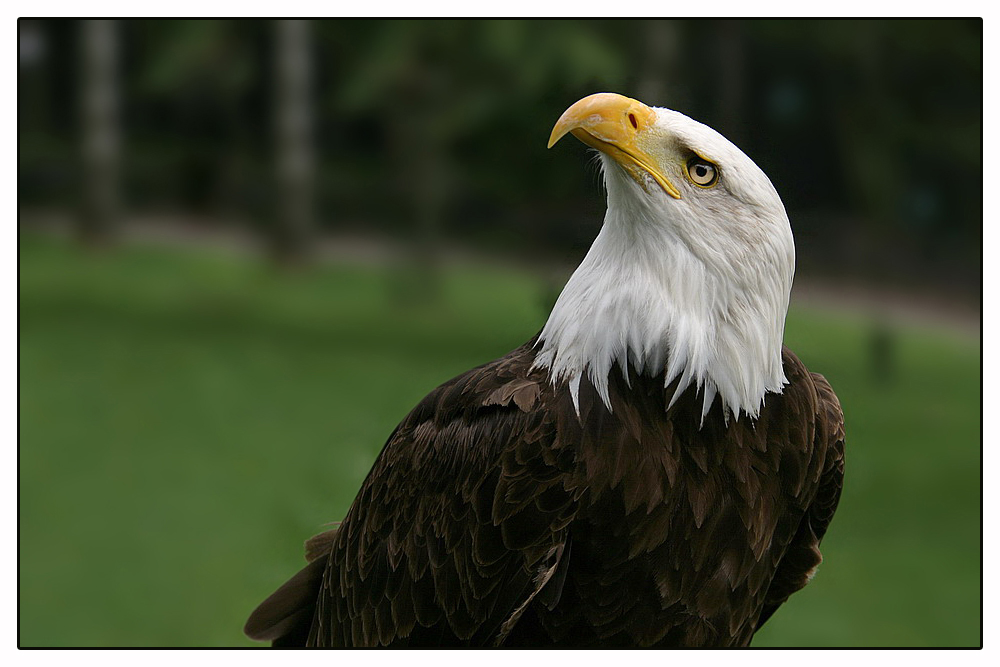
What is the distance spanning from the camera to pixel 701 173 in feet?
5.43

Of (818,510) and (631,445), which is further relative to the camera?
(818,510)

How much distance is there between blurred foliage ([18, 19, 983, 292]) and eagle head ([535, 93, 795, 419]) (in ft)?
0.82

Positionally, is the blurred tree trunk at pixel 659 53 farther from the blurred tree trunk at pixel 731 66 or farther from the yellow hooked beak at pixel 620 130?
the yellow hooked beak at pixel 620 130

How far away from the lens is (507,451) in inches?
69.5

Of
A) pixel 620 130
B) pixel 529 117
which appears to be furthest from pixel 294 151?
pixel 620 130

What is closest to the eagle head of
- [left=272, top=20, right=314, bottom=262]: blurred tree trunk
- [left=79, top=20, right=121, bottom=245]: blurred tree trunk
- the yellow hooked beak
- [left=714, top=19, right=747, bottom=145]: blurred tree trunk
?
the yellow hooked beak

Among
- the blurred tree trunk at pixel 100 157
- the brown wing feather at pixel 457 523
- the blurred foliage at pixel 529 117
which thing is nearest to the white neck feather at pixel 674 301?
the brown wing feather at pixel 457 523

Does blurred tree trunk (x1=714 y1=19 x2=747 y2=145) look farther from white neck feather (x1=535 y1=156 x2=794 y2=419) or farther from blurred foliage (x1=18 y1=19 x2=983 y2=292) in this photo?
white neck feather (x1=535 y1=156 x2=794 y2=419)

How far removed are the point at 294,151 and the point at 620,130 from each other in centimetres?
184

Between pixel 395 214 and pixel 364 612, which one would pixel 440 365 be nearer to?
pixel 395 214

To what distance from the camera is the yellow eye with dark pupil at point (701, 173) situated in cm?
165

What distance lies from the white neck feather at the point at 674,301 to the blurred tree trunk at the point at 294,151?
Result: 1433 millimetres

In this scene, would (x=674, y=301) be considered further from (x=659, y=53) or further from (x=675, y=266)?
(x=659, y=53)

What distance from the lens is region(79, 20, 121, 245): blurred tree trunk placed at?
299 centimetres
